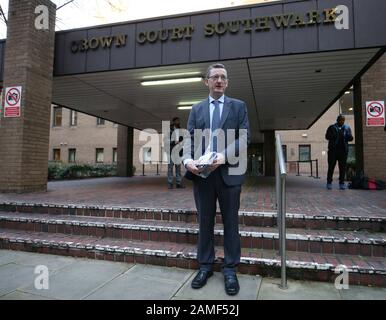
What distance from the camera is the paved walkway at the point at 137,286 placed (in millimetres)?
2299

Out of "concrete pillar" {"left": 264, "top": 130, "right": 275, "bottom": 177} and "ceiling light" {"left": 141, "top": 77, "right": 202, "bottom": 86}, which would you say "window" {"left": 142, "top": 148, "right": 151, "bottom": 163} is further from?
"ceiling light" {"left": 141, "top": 77, "right": 202, "bottom": 86}

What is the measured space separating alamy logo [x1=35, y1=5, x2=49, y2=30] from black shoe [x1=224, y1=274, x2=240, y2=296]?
6781 millimetres

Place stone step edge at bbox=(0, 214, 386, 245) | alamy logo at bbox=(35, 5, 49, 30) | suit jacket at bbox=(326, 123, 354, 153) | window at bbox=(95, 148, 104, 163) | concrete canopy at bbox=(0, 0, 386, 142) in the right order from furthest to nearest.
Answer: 1. window at bbox=(95, 148, 104, 163)
2. suit jacket at bbox=(326, 123, 354, 153)
3. alamy logo at bbox=(35, 5, 49, 30)
4. concrete canopy at bbox=(0, 0, 386, 142)
5. stone step edge at bbox=(0, 214, 386, 245)

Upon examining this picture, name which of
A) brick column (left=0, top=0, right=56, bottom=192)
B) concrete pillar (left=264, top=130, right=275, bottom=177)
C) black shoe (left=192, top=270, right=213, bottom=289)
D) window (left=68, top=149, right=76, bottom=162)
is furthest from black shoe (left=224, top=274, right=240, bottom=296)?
window (left=68, top=149, right=76, bottom=162)

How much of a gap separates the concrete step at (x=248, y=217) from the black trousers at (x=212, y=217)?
40.5 inches

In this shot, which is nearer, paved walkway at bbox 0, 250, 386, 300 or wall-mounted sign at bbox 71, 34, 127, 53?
paved walkway at bbox 0, 250, 386, 300

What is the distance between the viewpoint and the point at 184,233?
3.31 metres

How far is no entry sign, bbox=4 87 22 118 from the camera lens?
604cm

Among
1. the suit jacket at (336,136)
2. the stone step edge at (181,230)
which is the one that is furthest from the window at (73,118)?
the suit jacket at (336,136)

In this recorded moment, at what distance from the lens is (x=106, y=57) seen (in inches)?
248

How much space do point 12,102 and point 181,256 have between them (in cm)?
545
